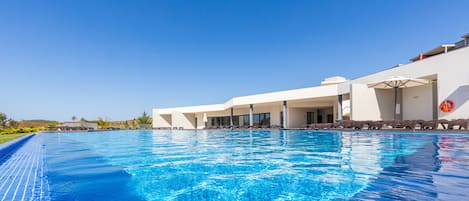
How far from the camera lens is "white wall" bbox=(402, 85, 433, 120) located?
12039 mm

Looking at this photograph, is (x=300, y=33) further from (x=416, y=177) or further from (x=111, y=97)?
(x=111, y=97)

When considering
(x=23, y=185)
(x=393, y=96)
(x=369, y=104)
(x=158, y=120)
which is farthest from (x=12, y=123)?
(x=393, y=96)

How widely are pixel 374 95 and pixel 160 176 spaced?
1414 cm

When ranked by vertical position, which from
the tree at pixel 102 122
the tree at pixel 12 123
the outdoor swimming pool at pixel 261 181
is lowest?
the tree at pixel 102 122

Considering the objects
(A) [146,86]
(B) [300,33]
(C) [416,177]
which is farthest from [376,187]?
(A) [146,86]

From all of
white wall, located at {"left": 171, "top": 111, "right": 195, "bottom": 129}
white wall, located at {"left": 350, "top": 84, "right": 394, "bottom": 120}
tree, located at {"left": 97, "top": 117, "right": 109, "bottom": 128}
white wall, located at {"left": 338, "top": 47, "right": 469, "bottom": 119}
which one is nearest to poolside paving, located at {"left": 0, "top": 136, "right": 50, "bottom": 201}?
white wall, located at {"left": 338, "top": 47, "right": 469, "bottom": 119}

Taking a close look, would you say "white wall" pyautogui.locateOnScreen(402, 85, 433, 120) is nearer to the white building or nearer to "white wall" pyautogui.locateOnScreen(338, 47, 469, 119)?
the white building

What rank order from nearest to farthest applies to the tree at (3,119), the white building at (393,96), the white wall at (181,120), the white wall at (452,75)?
1. the white wall at (452,75)
2. the white building at (393,96)
3. the tree at (3,119)
4. the white wall at (181,120)

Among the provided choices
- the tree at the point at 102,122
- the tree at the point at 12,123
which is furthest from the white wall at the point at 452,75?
the tree at the point at 102,122

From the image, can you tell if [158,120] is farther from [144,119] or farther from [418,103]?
[418,103]

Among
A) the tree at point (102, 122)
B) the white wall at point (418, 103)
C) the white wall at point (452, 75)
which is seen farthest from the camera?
the tree at point (102, 122)

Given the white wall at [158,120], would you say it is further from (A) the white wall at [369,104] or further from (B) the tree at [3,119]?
(A) the white wall at [369,104]

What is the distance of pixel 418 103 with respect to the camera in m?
12.7

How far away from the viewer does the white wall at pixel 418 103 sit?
474 inches
